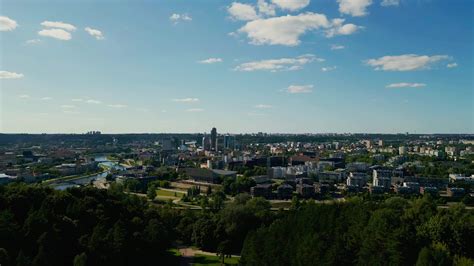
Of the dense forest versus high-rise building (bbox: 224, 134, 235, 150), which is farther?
high-rise building (bbox: 224, 134, 235, 150)

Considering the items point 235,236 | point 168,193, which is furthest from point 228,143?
point 235,236

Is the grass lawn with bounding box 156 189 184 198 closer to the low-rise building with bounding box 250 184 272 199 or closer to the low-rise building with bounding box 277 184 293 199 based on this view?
the low-rise building with bounding box 250 184 272 199

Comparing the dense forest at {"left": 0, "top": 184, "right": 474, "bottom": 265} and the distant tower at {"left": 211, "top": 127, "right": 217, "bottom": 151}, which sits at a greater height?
the distant tower at {"left": 211, "top": 127, "right": 217, "bottom": 151}

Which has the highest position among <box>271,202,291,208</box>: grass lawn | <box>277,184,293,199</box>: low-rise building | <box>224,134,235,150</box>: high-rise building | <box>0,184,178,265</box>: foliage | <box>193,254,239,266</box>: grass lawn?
<box>224,134,235,150</box>: high-rise building

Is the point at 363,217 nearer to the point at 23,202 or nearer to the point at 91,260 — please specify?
the point at 91,260

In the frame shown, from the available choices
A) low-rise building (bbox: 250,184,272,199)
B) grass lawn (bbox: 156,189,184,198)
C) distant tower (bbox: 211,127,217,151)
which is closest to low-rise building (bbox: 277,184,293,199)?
low-rise building (bbox: 250,184,272,199)

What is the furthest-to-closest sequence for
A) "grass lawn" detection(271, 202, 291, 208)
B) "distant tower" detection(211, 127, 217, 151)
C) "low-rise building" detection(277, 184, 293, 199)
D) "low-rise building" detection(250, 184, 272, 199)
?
1. "distant tower" detection(211, 127, 217, 151)
2. "low-rise building" detection(277, 184, 293, 199)
3. "low-rise building" detection(250, 184, 272, 199)
4. "grass lawn" detection(271, 202, 291, 208)

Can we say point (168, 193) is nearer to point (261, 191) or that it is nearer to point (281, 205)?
point (261, 191)

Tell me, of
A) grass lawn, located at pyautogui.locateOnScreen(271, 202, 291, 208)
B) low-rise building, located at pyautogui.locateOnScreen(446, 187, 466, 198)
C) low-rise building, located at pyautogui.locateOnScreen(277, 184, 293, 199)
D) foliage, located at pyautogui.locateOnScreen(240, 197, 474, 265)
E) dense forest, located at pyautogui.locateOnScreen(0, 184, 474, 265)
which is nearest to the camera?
foliage, located at pyautogui.locateOnScreen(240, 197, 474, 265)
